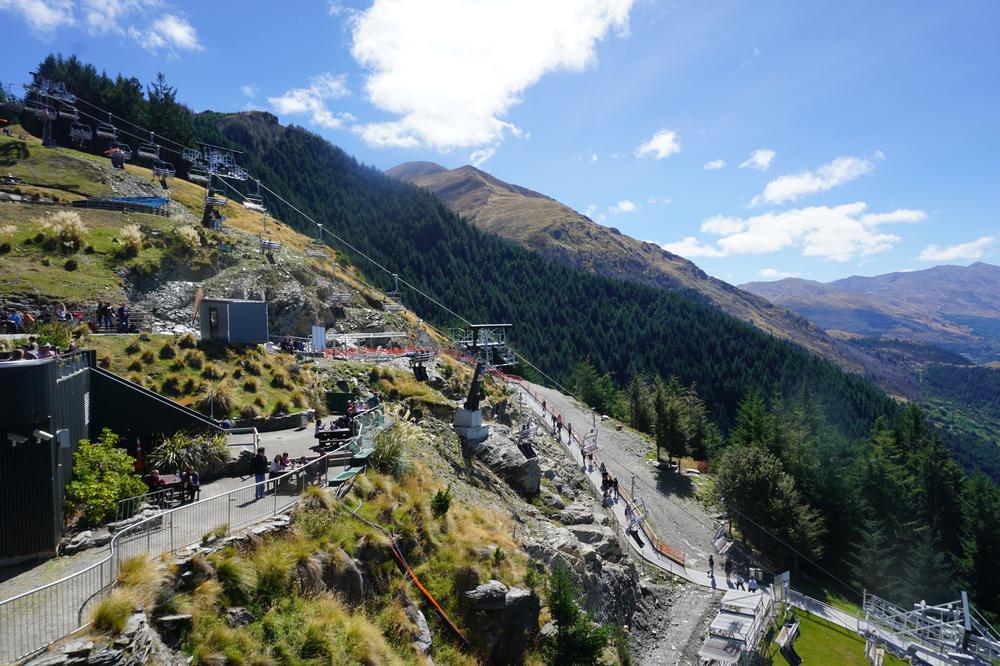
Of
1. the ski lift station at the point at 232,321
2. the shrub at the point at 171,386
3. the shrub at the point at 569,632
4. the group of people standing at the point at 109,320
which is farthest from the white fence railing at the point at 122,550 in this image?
the group of people standing at the point at 109,320

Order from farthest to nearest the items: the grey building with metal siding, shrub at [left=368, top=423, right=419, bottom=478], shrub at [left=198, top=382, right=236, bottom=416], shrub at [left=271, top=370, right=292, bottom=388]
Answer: shrub at [left=271, top=370, right=292, bottom=388]
shrub at [left=198, top=382, right=236, bottom=416]
shrub at [left=368, top=423, right=419, bottom=478]
the grey building with metal siding

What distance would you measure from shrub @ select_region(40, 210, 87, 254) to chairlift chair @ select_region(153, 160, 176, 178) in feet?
70.1

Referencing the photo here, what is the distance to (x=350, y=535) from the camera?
11.9m

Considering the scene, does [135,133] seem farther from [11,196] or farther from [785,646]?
[785,646]

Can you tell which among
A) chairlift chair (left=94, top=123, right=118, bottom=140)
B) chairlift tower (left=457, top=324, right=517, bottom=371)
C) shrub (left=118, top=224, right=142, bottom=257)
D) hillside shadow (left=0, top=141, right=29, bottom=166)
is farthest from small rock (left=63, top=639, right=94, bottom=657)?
chairlift chair (left=94, top=123, right=118, bottom=140)

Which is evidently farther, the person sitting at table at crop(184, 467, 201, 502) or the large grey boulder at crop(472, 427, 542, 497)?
the large grey boulder at crop(472, 427, 542, 497)

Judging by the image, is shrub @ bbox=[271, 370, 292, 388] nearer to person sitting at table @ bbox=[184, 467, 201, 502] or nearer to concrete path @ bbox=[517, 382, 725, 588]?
person sitting at table @ bbox=[184, 467, 201, 502]

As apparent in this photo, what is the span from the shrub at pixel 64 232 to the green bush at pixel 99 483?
22299 millimetres

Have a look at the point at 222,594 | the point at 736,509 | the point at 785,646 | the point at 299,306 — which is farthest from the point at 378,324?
the point at 222,594

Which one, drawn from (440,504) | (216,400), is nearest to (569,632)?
(440,504)

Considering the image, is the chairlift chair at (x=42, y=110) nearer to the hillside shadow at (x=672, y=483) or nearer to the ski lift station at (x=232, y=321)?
the ski lift station at (x=232, y=321)

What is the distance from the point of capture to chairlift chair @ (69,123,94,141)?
5378cm

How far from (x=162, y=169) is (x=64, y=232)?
1024 inches

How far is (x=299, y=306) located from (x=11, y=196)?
1804cm
